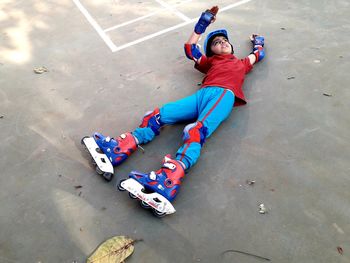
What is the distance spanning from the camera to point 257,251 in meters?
1.99

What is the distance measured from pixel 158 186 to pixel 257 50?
2.02 m

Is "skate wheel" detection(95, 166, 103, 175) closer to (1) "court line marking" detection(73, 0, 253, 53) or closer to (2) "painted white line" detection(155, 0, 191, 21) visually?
(1) "court line marking" detection(73, 0, 253, 53)

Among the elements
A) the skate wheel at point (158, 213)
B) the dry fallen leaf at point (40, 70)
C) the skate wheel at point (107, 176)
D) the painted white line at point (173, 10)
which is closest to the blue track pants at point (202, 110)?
the skate wheel at point (107, 176)

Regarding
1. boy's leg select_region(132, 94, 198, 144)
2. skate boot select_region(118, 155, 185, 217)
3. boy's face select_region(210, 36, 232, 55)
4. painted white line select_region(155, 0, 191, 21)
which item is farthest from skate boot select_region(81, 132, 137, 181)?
painted white line select_region(155, 0, 191, 21)

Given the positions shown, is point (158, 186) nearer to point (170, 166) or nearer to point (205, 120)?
point (170, 166)

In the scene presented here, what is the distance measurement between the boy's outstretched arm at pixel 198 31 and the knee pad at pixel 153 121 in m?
0.90

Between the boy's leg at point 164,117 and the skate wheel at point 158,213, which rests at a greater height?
the boy's leg at point 164,117

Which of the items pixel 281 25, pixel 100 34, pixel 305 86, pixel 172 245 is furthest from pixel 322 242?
pixel 100 34

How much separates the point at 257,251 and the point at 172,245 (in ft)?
1.73

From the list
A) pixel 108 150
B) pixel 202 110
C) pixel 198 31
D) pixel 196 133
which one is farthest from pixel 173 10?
pixel 108 150

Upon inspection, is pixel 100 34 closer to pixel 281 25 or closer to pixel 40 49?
pixel 40 49

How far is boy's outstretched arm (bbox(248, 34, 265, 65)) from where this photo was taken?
11.2 ft

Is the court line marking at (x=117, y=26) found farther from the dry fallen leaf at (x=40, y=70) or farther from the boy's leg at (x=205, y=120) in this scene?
the boy's leg at (x=205, y=120)

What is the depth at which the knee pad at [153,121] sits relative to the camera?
2.76 m
